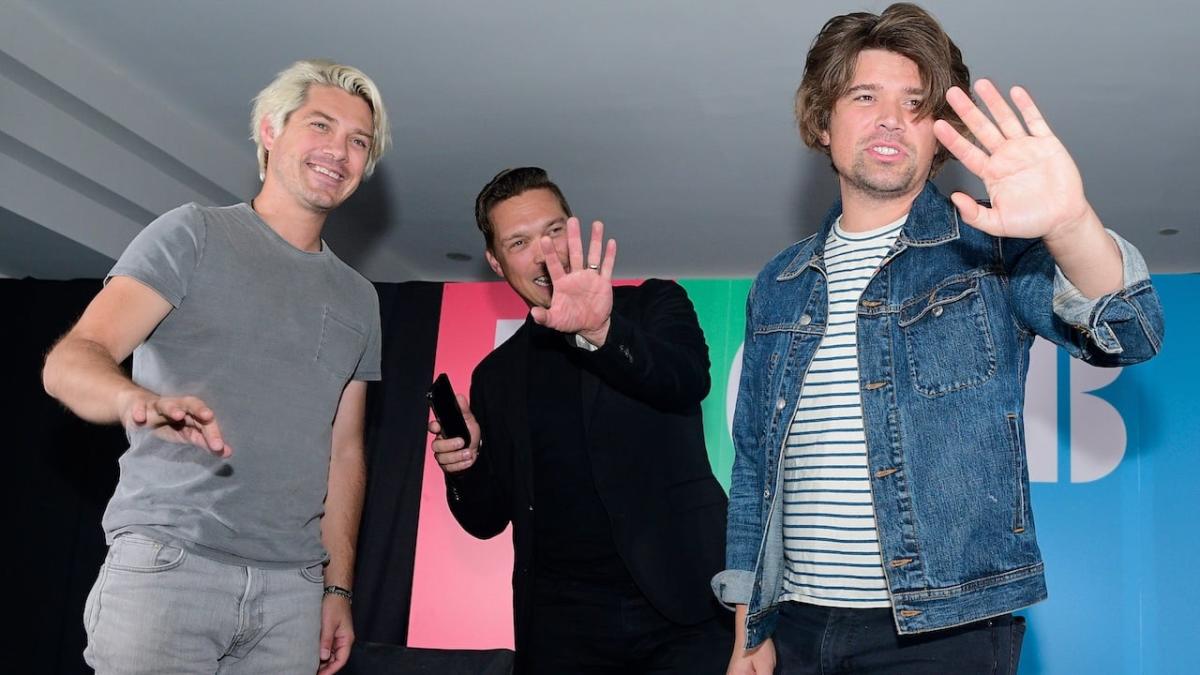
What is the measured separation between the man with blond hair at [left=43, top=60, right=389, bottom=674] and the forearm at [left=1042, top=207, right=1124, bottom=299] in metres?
1.23

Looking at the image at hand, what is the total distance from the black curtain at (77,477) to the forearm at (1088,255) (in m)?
4.16

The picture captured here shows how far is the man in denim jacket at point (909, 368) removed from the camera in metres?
1.60

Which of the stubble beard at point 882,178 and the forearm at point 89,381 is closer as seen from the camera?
the forearm at point 89,381

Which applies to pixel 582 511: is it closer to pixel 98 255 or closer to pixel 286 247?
pixel 286 247

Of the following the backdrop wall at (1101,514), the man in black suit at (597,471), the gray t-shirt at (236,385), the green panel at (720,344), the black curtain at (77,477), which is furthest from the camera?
the black curtain at (77,477)

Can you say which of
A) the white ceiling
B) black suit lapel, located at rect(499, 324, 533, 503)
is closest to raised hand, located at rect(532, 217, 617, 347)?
black suit lapel, located at rect(499, 324, 533, 503)

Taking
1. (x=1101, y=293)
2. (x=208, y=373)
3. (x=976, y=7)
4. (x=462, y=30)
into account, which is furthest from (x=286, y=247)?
(x=976, y=7)

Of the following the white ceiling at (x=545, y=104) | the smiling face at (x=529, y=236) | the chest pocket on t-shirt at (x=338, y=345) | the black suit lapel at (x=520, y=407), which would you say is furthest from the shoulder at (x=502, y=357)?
the white ceiling at (x=545, y=104)

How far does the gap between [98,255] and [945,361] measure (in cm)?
476

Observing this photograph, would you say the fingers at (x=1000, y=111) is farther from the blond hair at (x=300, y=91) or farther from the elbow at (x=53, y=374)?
the blond hair at (x=300, y=91)

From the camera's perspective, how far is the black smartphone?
8.66 ft

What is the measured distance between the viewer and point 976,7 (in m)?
4.08

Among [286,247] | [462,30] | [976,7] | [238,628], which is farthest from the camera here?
[462,30]

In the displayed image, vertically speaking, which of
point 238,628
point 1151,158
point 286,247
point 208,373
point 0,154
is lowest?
point 238,628
